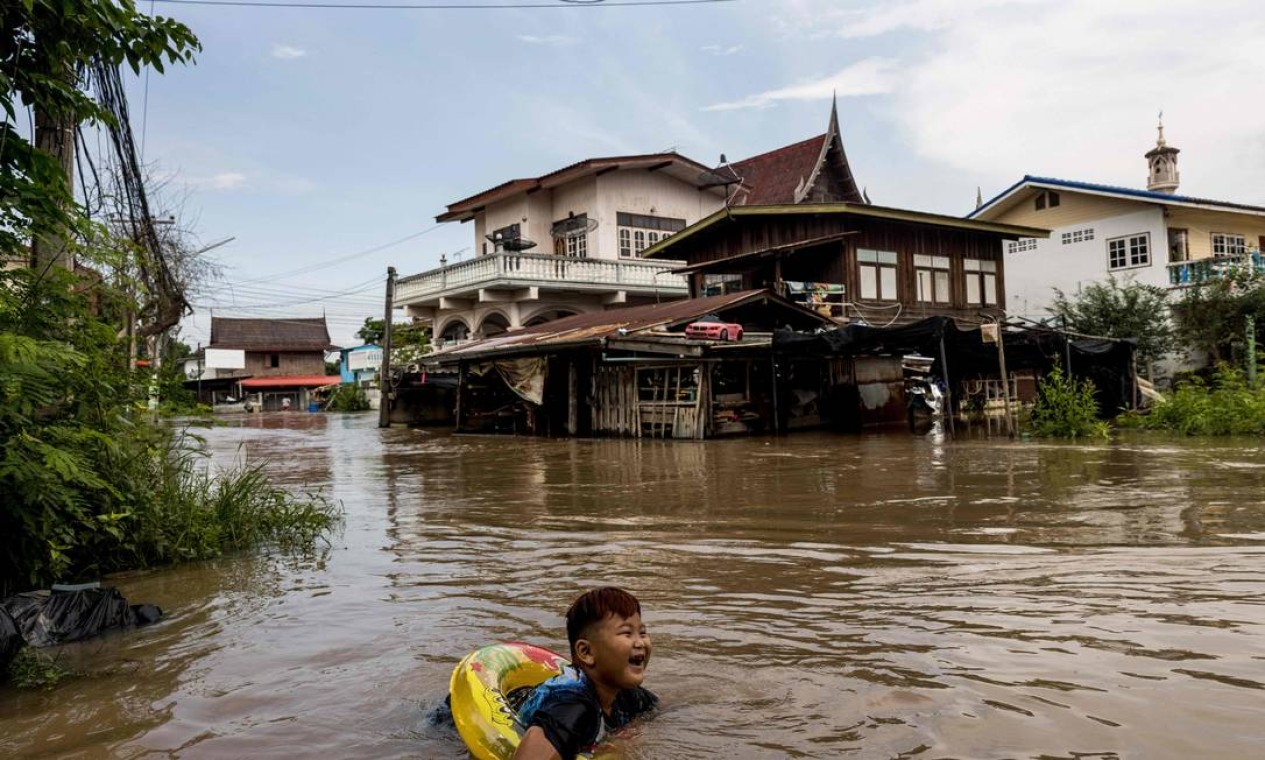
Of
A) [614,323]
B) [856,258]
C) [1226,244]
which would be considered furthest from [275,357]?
[1226,244]

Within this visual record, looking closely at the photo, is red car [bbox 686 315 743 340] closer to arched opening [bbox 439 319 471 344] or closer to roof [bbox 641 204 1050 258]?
roof [bbox 641 204 1050 258]

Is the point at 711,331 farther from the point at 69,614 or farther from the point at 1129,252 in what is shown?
the point at 1129,252

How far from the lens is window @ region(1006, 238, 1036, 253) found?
31016mm

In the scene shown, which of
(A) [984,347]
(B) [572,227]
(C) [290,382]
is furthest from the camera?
(C) [290,382]

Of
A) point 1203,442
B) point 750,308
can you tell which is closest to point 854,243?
point 750,308

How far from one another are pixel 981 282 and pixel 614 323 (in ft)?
38.5

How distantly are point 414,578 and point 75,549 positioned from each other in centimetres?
228

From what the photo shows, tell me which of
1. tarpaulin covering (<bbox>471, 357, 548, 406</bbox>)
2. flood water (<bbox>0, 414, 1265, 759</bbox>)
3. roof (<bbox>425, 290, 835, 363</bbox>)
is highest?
roof (<bbox>425, 290, 835, 363</bbox>)

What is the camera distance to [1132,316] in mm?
26016

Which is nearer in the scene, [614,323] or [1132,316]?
[614,323]

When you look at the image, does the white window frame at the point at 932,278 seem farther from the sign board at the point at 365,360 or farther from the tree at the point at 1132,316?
the sign board at the point at 365,360

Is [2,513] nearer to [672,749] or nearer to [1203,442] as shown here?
[672,749]

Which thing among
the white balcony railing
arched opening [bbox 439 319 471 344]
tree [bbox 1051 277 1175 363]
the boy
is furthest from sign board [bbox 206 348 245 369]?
the boy

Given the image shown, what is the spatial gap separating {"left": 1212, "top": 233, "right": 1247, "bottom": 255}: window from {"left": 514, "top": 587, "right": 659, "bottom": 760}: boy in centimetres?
3138
